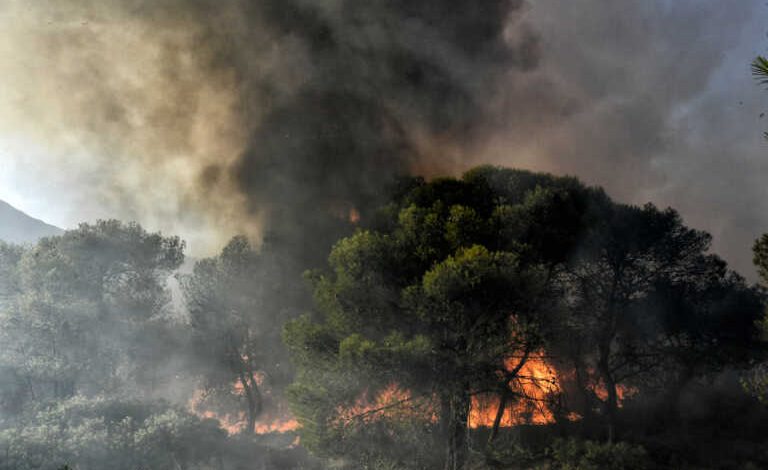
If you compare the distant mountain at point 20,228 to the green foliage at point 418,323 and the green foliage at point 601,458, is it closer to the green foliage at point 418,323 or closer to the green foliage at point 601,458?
the green foliage at point 418,323

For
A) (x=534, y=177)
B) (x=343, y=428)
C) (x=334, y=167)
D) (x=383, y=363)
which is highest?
(x=334, y=167)

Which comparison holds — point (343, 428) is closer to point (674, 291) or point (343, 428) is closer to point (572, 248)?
point (572, 248)

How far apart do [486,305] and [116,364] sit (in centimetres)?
2197

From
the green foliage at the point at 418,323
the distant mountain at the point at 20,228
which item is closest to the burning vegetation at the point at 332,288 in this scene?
the green foliage at the point at 418,323

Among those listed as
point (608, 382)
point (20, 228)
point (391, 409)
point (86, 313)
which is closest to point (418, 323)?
point (391, 409)

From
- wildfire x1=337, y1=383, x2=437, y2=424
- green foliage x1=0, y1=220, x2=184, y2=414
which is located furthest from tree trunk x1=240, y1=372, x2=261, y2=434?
wildfire x1=337, y1=383, x2=437, y2=424

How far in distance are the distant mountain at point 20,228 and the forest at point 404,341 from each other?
862 centimetres

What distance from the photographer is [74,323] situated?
23859 millimetres

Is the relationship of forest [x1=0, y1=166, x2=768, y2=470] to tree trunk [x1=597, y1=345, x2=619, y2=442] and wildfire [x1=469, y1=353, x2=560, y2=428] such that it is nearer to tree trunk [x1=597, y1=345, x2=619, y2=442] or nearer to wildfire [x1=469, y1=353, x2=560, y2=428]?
tree trunk [x1=597, y1=345, x2=619, y2=442]

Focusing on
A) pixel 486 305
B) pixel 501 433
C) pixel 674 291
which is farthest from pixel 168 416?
pixel 674 291

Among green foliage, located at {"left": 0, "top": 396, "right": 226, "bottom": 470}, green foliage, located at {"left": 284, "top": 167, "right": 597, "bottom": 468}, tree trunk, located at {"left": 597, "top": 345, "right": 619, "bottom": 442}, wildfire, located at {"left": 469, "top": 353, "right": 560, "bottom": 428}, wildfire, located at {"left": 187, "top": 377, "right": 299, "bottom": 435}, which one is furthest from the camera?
wildfire, located at {"left": 187, "top": 377, "right": 299, "bottom": 435}

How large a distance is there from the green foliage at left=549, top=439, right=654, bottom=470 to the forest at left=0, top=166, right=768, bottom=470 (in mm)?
112

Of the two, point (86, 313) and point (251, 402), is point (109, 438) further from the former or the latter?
point (251, 402)

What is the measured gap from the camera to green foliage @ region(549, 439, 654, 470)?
1659 cm
